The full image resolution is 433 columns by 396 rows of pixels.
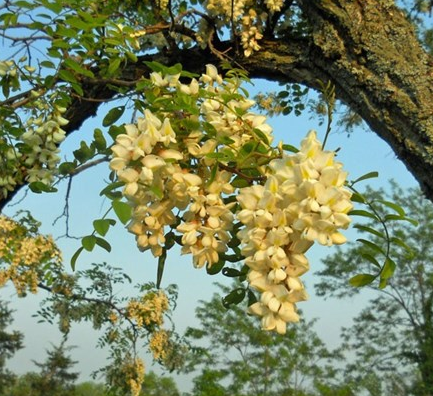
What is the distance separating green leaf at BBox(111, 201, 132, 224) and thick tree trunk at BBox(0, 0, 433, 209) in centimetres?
165

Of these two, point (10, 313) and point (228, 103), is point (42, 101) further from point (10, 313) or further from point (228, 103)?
point (10, 313)

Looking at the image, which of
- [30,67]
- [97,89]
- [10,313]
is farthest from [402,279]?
[30,67]

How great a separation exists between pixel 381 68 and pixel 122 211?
1791mm

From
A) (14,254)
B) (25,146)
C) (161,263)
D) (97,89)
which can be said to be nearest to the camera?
(161,263)

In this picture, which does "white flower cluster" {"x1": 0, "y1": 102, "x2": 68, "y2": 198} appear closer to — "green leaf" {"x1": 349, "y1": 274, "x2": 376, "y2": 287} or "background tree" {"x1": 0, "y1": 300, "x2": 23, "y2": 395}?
"green leaf" {"x1": 349, "y1": 274, "x2": 376, "y2": 287}

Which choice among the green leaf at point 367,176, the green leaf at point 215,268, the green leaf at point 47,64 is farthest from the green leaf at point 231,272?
the green leaf at point 47,64

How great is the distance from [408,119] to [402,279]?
1575cm

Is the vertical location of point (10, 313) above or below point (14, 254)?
above

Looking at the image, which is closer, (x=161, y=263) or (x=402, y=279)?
(x=161, y=263)

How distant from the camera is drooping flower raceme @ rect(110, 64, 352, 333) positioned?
0.98m

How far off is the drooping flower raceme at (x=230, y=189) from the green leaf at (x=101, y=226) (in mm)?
59

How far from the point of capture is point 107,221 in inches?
42.1

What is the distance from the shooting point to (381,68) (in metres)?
2.54

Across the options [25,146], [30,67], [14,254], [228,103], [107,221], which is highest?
[14,254]
